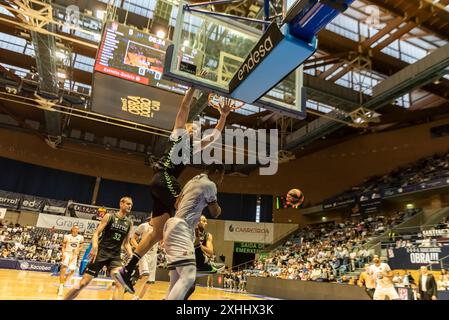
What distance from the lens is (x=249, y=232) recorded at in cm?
2939

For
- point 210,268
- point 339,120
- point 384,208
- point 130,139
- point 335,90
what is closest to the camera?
point 210,268

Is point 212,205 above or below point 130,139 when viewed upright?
below

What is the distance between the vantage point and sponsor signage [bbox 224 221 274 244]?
94.6 ft

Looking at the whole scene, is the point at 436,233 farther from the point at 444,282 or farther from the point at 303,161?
the point at 303,161

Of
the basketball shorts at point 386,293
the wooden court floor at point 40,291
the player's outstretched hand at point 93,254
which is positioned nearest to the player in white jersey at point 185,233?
the player's outstretched hand at point 93,254

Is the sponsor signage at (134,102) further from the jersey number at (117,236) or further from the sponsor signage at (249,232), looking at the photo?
the sponsor signage at (249,232)

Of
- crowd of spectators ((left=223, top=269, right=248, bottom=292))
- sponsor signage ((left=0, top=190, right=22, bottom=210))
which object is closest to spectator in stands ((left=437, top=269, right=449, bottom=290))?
crowd of spectators ((left=223, top=269, right=248, bottom=292))

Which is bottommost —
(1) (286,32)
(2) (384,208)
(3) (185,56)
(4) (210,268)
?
(4) (210,268)

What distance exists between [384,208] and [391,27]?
12337mm

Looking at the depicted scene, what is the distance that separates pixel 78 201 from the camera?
28062 millimetres

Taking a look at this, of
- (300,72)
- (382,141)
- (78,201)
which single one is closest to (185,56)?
(300,72)

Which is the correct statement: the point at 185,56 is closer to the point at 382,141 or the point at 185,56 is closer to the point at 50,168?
the point at 382,141

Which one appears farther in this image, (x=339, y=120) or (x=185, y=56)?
(x=339, y=120)

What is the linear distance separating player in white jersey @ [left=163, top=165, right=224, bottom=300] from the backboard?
8.17 feet
